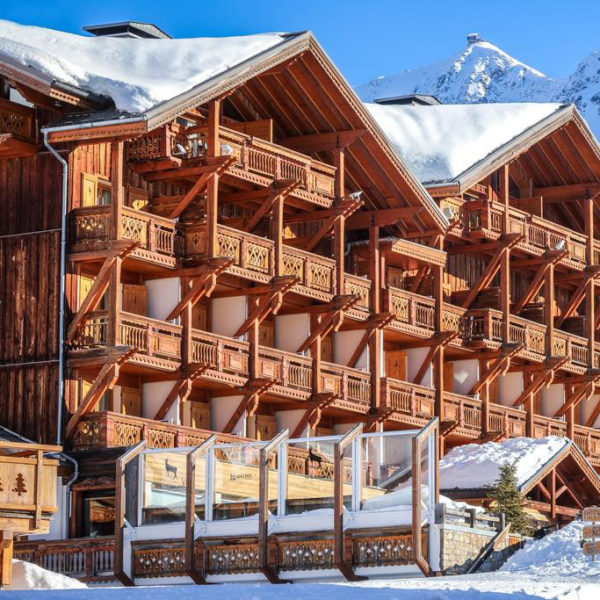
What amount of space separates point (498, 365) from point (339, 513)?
21.1 metres

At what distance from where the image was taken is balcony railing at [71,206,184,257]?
48.4 m

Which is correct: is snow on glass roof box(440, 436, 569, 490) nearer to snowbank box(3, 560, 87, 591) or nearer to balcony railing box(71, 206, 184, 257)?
balcony railing box(71, 206, 184, 257)

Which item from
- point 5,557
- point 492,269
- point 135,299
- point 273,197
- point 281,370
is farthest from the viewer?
point 492,269

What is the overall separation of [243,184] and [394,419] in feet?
28.0

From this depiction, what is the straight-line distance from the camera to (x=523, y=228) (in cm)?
6450

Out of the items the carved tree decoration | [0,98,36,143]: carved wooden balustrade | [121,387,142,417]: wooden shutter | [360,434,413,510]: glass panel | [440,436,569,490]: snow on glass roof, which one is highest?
[0,98,36,143]: carved wooden balustrade

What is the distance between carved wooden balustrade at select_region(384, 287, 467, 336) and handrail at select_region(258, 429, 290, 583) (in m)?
14.8

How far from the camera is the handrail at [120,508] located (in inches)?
1758

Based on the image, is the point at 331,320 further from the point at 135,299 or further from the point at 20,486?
the point at 20,486

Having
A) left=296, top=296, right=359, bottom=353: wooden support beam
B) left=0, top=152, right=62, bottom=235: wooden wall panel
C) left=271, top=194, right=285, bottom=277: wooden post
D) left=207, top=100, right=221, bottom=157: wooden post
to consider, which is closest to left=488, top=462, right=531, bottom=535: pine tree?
left=296, top=296, right=359, bottom=353: wooden support beam

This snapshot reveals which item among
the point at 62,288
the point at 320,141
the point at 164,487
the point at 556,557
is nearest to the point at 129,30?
the point at 320,141

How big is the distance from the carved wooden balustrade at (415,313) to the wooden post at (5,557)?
22073 millimetres

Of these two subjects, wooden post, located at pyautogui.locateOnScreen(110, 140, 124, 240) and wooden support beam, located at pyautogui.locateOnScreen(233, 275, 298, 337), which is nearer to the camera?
wooden post, located at pyautogui.locateOnScreen(110, 140, 124, 240)

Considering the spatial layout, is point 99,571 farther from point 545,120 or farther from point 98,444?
point 545,120
